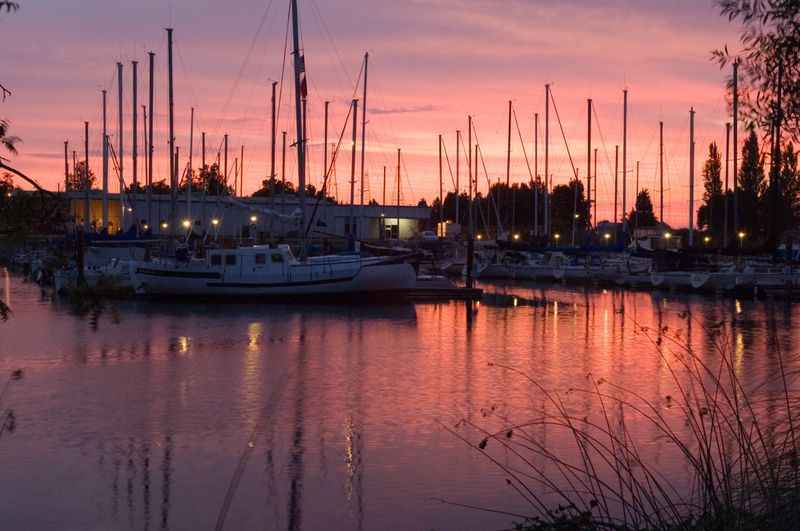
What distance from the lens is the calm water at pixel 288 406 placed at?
1173 centimetres

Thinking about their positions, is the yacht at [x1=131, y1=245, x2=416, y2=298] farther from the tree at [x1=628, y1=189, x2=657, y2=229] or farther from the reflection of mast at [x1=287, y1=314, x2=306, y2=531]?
the tree at [x1=628, y1=189, x2=657, y2=229]

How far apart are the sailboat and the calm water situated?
4604mm

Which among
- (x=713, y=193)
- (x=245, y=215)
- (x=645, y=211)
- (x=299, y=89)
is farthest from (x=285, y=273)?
(x=645, y=211)

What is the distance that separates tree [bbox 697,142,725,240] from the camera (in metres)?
91.8

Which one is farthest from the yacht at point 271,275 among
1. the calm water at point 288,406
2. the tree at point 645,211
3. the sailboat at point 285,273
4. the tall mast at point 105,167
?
the tree at point 645,211

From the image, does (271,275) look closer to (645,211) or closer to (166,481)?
(166,481)

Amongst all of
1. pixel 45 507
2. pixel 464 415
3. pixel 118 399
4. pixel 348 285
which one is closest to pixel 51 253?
pixel 45 507

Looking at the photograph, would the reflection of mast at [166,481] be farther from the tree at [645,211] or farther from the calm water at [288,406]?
the tree at [645,211]

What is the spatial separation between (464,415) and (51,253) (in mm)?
11738

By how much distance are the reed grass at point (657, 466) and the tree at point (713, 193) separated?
2736 inches

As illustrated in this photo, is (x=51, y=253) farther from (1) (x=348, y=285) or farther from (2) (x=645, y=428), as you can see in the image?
(1) (x=348, y=285)

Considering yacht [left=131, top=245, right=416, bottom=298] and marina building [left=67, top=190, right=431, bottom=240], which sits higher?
marina building [left=67, top=190, right=431, bottom=240]

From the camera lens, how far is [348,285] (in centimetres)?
4344

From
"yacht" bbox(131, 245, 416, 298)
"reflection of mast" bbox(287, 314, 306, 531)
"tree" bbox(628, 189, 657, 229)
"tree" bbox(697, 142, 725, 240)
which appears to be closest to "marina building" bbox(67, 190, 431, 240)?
"tree" bbox(697, 142, 725, 240)
